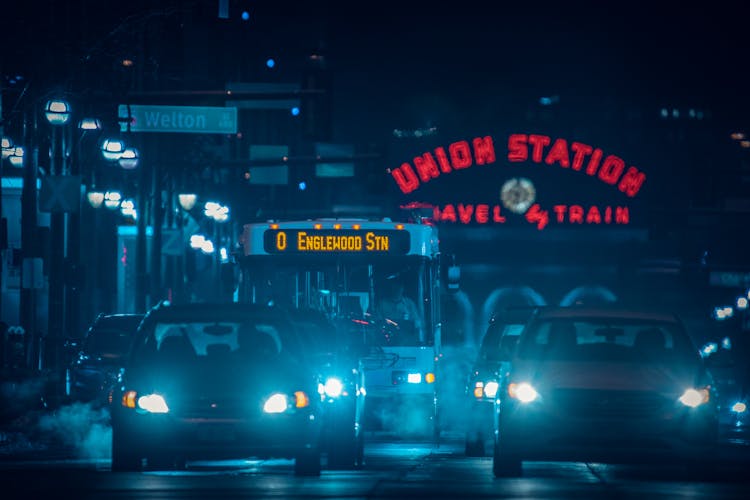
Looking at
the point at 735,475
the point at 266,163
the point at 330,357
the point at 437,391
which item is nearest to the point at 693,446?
the point at 735,475

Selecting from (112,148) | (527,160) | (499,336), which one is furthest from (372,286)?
(527,160)

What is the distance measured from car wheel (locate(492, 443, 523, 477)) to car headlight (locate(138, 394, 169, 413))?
312 centimetres

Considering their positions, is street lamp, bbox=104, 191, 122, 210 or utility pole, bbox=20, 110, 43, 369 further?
street lamp, bbox=104, 191, 122, 210

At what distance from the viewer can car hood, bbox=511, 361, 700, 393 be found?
1661 centimetres

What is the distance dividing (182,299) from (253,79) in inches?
1683

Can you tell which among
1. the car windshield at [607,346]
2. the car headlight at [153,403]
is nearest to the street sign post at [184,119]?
the car windshield at [607,346]

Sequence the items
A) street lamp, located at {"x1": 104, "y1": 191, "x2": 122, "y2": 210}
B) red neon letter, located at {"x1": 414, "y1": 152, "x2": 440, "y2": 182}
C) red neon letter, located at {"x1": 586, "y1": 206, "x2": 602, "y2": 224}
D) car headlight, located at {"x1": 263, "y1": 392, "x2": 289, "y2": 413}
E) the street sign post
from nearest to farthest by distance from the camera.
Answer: car headlight, located at {"x1": 263, "y1": 392, "x2": 289, "y2": 413} → the street sign post → street lamp, located at {"x1": 104, "y1": 191, "x2": 122, "y2": 210} → red neon letter, located at {"x1": 586, "y1": 206, "x2": 602, "y2": 224} → red neon letter, located at {"x1": 414, "y1": 152, "x2": 440, "y2": 182}

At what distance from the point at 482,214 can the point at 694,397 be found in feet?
291

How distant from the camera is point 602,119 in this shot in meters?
132

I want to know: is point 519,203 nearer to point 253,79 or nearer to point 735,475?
point 253,79

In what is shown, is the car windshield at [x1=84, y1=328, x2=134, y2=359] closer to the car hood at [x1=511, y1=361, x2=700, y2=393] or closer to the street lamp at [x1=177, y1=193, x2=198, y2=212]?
the car hood at [x1=511, y1=361, x2=700, y2=393]

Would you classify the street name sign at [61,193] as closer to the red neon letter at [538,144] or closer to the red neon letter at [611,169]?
the red neon letter at [611,169]

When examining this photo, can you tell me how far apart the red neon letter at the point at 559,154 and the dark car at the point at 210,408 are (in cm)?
9485

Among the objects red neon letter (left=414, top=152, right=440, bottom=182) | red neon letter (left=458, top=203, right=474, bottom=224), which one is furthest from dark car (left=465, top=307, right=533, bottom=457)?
red neon letter (left=414, top=152, right=440, bottom=182)
